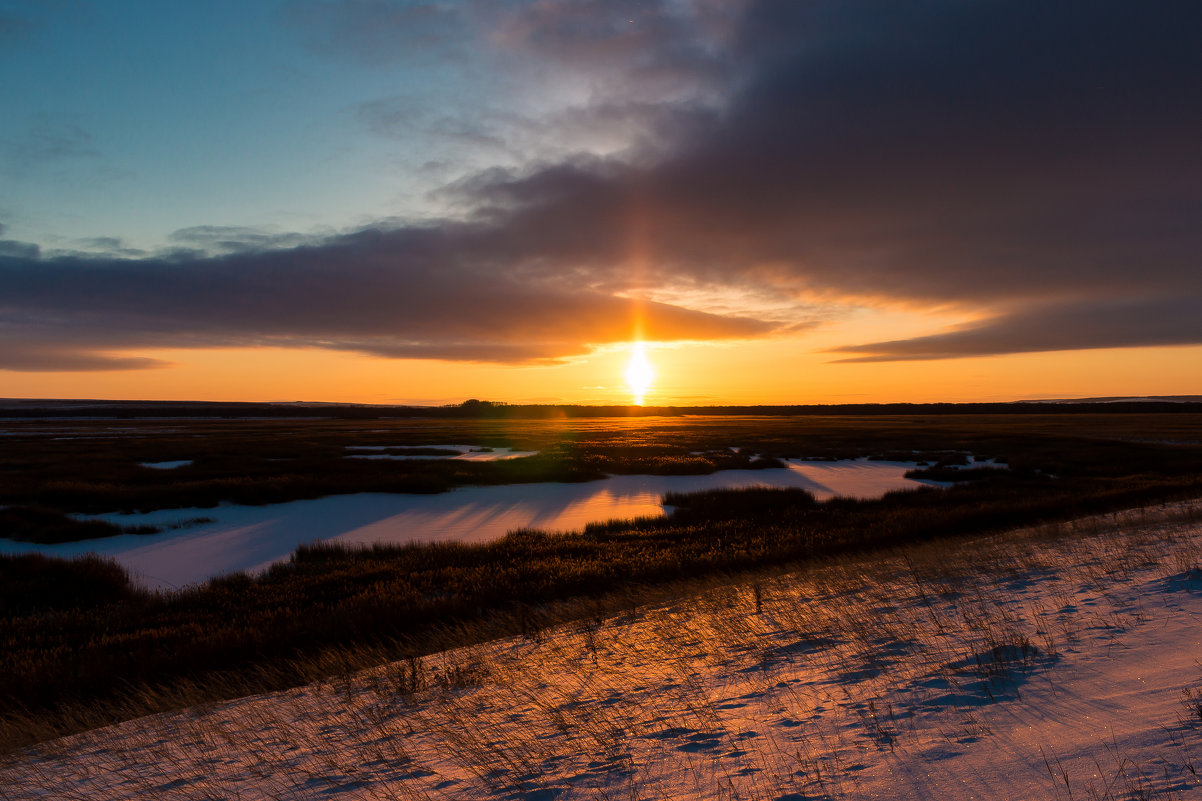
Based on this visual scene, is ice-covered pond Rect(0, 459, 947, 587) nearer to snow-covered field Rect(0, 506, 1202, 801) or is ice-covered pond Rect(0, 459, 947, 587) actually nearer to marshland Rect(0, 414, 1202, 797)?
marshland Rect(0, 414, 1202, 797)

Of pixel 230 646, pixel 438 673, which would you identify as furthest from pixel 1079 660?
pixel 230 646

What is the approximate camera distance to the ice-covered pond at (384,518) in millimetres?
17516

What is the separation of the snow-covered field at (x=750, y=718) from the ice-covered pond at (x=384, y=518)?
10.5 meters

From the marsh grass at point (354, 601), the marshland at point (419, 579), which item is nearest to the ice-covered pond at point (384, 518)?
the marshland at point (419, 579)

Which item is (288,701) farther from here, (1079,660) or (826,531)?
(826,531)

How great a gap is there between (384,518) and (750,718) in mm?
19672

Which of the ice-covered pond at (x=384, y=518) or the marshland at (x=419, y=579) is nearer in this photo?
the marshland at (x=419, y=579)

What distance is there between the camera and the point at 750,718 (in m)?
5.79

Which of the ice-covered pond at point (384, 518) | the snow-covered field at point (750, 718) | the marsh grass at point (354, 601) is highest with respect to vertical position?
the snow-covered field at point (750, 718)

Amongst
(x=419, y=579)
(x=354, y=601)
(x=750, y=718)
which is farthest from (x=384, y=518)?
(x=750, y=718)

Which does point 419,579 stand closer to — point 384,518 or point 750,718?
point 750,718

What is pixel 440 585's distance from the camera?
13.5 meters

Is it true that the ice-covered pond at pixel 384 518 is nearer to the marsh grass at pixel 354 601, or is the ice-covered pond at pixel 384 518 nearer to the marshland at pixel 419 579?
the marshland at pixel 419 579

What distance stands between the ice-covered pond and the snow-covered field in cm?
1055
